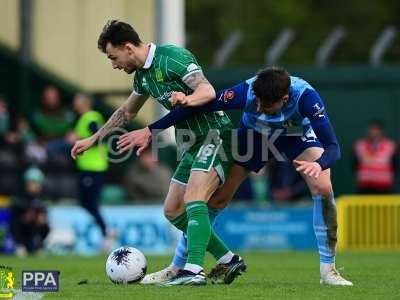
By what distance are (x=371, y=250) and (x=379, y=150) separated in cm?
167

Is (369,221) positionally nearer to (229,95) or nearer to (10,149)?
(10,149)

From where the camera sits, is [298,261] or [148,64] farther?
[298,261]

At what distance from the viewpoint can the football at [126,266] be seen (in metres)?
10.7

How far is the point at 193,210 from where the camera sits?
405 inches

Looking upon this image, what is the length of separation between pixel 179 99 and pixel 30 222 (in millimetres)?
10040

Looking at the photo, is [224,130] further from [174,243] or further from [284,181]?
[284,181]

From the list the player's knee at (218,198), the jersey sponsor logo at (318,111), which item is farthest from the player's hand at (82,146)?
the jersey sponsor logo at (318,111)

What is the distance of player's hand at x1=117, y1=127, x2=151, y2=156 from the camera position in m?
10.3

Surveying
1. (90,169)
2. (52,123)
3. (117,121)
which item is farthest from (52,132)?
(117,121)

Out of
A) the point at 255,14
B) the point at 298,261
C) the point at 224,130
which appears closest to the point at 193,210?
the point at 224,130

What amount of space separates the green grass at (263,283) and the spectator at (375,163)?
4887mm

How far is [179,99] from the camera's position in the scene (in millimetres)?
10055

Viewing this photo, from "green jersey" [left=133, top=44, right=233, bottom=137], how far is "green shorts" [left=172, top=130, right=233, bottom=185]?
81mm

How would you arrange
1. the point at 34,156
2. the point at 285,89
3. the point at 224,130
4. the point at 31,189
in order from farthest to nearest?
the point at 34,156, the point at 31,189, the point at 224,130, the point at 285,89
